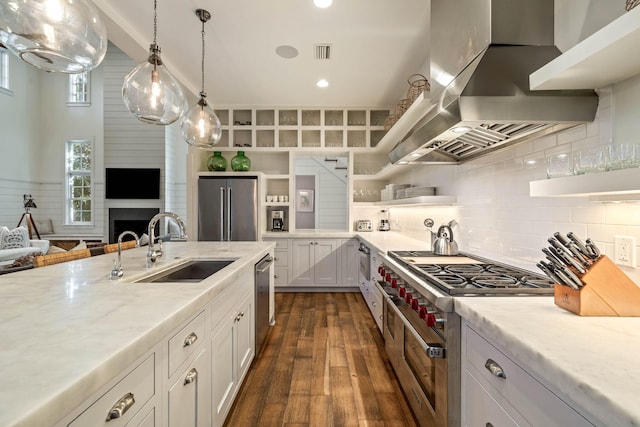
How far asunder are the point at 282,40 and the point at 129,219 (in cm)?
632

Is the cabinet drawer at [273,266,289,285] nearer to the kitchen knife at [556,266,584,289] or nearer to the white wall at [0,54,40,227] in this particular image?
the kitchen knife at [556,266,584,289]

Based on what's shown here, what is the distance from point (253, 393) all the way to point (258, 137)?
3871 millimetres

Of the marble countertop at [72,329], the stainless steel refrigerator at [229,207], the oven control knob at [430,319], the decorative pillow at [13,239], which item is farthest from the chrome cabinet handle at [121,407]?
the decorative pillow at [13,239]

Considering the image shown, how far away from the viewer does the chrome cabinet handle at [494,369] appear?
972 mm

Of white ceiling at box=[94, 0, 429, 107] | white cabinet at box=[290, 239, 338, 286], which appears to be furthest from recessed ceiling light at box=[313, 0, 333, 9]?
white cabinet at box=[290, 239, 338, 286]

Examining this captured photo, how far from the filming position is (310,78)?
386cm

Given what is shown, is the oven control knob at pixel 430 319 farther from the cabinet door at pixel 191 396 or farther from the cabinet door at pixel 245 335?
the cabinet door at pixel 245 335

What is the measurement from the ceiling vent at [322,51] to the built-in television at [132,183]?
18.3 ft

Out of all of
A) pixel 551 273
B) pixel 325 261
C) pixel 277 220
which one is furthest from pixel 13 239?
pixel 551 273

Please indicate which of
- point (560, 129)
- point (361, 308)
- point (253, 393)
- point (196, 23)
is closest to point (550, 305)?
point (560, 129)

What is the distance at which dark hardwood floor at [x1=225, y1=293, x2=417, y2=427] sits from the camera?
6.13ft

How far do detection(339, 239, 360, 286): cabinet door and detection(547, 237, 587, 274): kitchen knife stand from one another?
3.62 m

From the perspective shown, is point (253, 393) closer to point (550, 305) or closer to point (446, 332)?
point (446, 332)

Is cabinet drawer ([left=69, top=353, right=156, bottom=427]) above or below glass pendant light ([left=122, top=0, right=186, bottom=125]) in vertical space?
below
